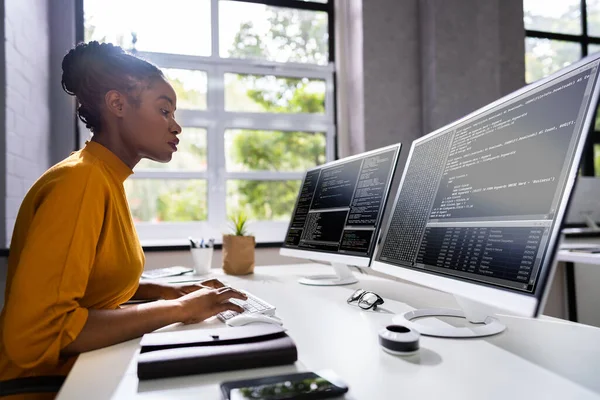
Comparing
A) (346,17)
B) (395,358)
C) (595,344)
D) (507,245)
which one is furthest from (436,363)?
(346,17)

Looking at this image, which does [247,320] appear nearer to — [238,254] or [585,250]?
[238,254]

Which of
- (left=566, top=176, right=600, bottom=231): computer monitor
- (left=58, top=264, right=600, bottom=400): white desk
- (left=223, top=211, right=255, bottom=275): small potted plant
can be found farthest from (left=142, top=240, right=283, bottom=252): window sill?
(left=566, top=176, right=600, bottom=231): computer monitor

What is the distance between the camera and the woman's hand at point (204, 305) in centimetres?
95

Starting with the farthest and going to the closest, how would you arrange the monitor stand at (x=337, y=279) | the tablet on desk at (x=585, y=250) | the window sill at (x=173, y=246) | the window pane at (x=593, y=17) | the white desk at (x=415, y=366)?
1. the window pane at (x=593, y=17)
2. the window sill at (x=173, y=246)
3. the tablet on desk at (x=585, y=250)
4. the monitor stand at (x=337, y=279)
5. the white desk at (x=415, y=366)

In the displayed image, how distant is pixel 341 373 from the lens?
0.67 m

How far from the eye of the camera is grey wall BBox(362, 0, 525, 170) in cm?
293

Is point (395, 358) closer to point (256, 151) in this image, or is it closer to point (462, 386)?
point (462, 386)

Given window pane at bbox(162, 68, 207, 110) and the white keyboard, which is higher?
window pane at bbox(162, 68, 207, 110)

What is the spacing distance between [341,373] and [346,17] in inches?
119

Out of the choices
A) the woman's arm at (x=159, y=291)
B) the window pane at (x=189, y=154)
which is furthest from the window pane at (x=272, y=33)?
the woman's arm at (x=159, y=291)

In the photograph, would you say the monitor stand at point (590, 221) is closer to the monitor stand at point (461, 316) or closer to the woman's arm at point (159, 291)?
the monitor stand at point (461, 316)

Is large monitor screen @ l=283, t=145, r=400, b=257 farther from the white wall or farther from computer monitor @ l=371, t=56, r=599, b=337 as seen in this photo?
the white wall

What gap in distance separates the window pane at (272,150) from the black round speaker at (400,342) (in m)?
2.32

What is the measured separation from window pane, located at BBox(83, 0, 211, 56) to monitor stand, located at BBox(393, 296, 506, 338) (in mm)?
2532
